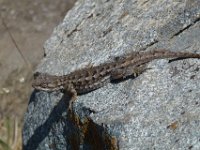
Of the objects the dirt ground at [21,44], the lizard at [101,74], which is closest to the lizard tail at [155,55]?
the lizard at [101,74]

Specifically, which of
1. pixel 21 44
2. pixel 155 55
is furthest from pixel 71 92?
pixel 21 44

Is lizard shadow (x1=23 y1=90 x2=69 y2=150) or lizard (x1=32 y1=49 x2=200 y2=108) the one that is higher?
lizard (x1=32 y1=49 x2=200 y2=108)

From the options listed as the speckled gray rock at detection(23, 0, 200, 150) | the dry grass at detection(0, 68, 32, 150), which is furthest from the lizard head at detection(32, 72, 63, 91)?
A: the dry grass at detection(0, 68, 32, 150)

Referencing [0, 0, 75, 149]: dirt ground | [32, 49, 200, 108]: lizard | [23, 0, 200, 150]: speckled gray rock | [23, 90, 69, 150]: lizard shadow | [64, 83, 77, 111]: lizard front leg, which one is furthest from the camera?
[0, 0, 75, 149]: dirt ground

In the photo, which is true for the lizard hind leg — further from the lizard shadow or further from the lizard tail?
the lizard shadow

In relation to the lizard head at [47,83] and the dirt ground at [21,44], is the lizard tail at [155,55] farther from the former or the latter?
the dirt ground at [21,44]

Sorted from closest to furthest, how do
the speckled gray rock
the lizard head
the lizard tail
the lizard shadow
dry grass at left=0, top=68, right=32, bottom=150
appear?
the speckled gray rock
the lizard tail
the lizard shadow
the lizard head
dry grass at left=0, top=68, right=32, bottom=150

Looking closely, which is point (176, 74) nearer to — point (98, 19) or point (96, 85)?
point (96, 85)
